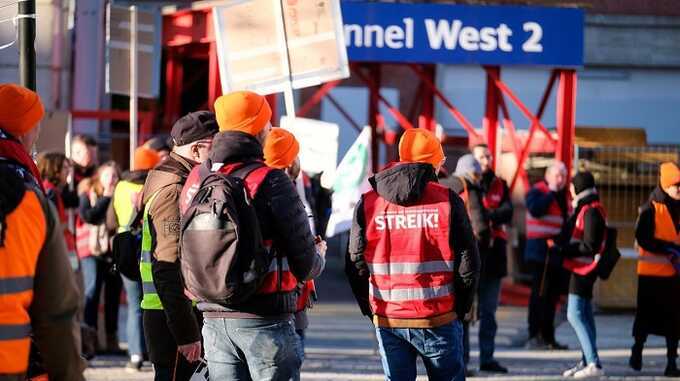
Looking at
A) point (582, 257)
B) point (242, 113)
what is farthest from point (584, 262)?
point (242, 113)

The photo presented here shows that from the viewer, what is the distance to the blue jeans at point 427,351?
22.5ft

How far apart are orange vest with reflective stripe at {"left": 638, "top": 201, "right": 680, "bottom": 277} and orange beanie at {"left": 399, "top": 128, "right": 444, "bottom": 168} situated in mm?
4594

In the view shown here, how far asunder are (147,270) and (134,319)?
405 centimetres

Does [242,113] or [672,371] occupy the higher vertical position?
[242,113]

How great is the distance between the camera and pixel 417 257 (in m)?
6.88

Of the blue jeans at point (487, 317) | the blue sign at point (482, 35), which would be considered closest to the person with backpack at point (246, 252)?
the blue jeans at point (487, 317)

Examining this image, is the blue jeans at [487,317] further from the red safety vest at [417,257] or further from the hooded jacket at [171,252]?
the hooded jacket at [171,252]

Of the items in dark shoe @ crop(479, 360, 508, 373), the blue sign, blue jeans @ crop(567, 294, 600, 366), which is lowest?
dark shoe @ crop(479, 360, 508, 373)

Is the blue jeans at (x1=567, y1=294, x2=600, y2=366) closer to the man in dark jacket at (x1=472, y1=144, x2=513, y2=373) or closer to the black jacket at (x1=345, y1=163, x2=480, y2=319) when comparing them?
the man in dark jacket at (x1=472, y1=144, x2=513, y2=373)

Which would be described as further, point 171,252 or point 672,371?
point 672,371

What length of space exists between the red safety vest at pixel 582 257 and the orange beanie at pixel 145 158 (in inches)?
138

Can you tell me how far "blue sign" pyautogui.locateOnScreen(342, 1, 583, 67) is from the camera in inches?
653

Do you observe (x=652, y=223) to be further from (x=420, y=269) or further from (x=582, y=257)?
(x=420, y=269)

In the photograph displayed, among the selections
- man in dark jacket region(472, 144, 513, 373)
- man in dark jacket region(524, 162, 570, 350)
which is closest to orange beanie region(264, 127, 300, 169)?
man in dark jacket region(472, 144, 513, 373)
